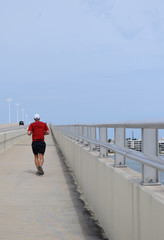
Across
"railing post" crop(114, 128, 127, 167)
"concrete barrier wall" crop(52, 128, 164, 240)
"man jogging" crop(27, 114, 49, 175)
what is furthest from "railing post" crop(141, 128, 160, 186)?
"man jogging" crop(27, 114, 49, 175)

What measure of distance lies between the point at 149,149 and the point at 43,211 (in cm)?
452

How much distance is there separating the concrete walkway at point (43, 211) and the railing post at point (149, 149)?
219cm

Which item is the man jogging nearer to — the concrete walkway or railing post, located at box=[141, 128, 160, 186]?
the concrete walkway

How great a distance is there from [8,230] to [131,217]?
2875 millimetres

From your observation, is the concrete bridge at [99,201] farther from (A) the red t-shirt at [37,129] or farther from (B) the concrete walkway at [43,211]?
(A) the red t-shirt at [37,129]

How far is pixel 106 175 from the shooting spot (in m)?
6.73

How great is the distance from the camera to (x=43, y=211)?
Result: 8.58m

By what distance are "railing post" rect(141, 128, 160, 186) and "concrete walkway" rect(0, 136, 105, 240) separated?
2194 mm

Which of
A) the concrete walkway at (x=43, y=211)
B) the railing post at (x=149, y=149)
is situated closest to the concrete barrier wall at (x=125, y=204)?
the railing post at (x=149, y=149)

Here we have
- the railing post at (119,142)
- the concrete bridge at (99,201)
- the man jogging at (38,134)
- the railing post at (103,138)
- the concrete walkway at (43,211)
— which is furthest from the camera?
the man jogging at (38,134)

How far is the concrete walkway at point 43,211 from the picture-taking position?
6888mm

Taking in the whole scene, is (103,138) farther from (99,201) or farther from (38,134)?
(38,134)

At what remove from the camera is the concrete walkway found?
271 inches

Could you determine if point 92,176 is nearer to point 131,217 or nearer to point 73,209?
point 73,209
